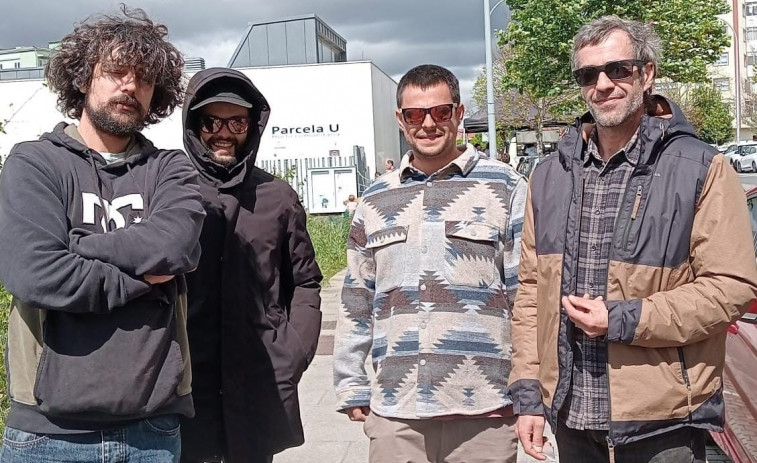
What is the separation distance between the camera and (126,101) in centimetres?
250

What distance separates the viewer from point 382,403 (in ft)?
9.77

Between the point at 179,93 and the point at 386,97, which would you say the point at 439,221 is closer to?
the point at 179,93

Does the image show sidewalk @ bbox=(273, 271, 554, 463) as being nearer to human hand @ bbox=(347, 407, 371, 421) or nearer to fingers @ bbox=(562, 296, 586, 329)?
human hand @ bbox=(347, 407, 371, 421)

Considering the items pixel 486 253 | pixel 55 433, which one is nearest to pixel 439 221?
pixel 486 253

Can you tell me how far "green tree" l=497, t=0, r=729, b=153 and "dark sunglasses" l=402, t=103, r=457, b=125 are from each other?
12.6 meters

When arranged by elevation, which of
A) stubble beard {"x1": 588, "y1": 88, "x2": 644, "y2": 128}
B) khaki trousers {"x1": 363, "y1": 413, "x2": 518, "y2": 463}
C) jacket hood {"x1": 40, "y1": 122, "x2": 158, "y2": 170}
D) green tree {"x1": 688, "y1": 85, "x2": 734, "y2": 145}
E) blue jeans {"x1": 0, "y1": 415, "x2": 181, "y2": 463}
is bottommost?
khaki trousers {"x1": 363, "y1": 413, "x2": 518, "y2": 463}

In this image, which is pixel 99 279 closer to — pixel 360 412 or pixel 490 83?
pixel 360 412

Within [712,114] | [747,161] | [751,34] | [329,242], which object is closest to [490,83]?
→ [329,242]

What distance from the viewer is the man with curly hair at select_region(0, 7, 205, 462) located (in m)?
2.15

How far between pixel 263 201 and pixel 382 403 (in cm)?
92

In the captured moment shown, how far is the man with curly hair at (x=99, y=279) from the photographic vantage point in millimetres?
2148

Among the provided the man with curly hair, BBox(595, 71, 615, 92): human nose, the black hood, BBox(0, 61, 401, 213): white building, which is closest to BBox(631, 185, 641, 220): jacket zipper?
BBox(595, 71, 615, 92): human nose

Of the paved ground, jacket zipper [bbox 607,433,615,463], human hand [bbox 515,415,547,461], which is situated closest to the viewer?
jacket zipper [bbox 607,433,615,463]

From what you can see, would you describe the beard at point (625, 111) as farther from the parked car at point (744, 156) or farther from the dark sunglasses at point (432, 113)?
the parked car at point (744, 156)
